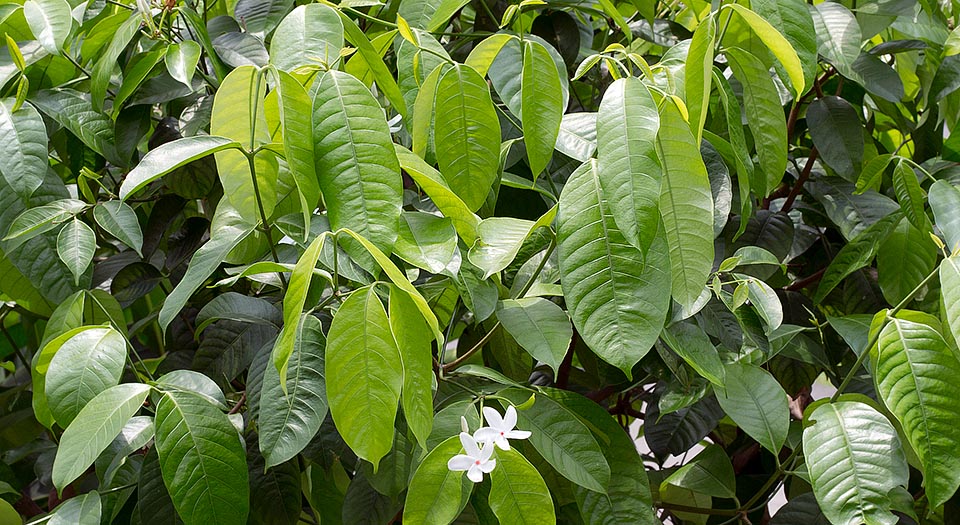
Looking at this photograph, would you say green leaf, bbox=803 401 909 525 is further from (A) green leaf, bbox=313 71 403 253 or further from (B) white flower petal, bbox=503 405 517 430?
(A) green leaf, bbox=313 71 403 253

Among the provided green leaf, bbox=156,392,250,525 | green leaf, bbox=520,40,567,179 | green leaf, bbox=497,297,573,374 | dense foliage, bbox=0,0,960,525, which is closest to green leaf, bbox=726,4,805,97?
dense foliage, bbox=0,0,960,525

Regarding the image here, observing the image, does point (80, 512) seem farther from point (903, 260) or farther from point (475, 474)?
point (903, 260)

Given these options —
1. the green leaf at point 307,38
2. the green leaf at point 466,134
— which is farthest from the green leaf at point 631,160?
the green leaf at point 307,38

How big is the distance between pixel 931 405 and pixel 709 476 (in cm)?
26

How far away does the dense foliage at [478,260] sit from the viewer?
54cm

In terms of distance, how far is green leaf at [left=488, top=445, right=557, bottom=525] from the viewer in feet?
1.83

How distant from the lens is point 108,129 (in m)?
0.85

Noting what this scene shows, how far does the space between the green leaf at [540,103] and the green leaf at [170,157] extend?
204mm

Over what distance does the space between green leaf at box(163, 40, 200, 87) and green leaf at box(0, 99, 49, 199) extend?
13 cm

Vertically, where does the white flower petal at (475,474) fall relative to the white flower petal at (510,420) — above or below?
below

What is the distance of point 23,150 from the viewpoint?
0.76 meters

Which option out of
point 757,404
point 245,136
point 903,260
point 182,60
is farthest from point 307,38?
point 903,260

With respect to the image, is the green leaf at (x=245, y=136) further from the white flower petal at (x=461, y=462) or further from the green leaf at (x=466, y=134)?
the white flower petal at (x=461, y=462)

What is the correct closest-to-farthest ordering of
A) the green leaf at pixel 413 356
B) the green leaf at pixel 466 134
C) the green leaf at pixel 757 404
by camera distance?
1. the green leaf at pixel 413 356
2. the green leaf at pixel 466 134
3. the green leaf at pixel 757 404
